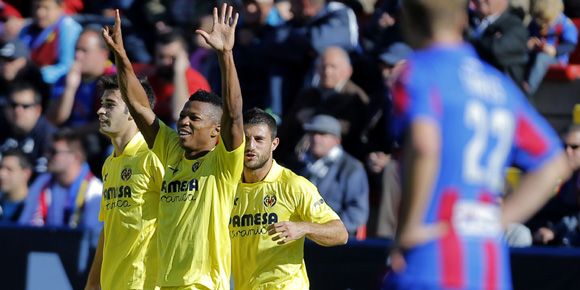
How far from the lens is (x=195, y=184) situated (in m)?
5.57

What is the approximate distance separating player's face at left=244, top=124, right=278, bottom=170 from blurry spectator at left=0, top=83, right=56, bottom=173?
15.4ft

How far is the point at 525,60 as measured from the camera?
8898 millimetres

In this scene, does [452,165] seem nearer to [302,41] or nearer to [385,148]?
[385,148]

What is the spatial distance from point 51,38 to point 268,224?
6068 millimetres

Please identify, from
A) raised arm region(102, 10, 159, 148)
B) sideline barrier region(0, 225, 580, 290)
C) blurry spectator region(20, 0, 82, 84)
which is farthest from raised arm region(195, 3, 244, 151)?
blurry spectator region(20, 0, 82, 84)

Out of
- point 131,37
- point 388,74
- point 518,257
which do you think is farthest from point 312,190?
point 131,37

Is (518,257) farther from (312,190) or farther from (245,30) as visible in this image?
(245,30)

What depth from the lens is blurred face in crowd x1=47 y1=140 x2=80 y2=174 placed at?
30.3 ft

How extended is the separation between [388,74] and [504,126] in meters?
6.19

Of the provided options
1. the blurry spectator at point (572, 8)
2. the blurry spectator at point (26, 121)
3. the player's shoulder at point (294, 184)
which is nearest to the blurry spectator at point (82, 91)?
the blurry spectator at point (26, 121)

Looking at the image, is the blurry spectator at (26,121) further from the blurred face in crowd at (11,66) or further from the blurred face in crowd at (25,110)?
the blurred face in crowd at (11,66)

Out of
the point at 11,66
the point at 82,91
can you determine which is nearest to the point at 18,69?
the point at 11,66

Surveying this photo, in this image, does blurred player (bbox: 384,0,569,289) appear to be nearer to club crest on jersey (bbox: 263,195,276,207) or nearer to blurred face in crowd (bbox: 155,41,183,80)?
club crest on jersey (bbox: 263,195,276,207)

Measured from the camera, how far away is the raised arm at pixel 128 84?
5730mm
